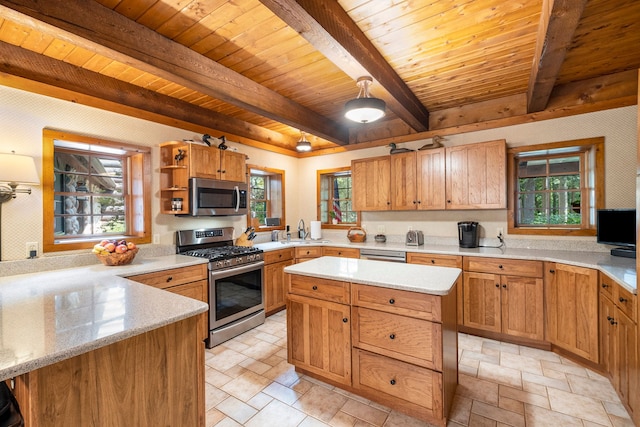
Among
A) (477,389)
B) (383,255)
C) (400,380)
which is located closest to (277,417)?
(400,380)

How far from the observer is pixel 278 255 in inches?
154

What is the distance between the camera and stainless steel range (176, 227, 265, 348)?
301 cm

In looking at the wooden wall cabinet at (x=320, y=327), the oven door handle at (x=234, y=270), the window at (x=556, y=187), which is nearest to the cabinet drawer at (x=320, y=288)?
the wooden wall cabinet at (x=320, y=327)

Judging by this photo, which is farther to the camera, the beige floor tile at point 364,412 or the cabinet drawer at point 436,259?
the cabinet drawer at point 436,259

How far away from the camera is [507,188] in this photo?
3391 millimetres

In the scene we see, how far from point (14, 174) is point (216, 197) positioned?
1673 millimetres

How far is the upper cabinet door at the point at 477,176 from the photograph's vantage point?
10.5 feet

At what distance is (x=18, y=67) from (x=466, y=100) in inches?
168

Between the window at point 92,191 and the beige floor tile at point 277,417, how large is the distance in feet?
7.13

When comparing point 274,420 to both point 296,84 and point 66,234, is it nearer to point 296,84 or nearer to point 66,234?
point 66,234

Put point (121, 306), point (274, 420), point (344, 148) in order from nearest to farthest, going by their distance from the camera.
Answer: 1. point (121, 306)
2. point (274, 420)
3. point (344, 148)

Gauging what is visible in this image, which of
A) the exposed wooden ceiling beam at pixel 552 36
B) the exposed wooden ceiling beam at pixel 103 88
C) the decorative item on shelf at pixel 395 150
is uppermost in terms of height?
the exposed wooden ceiling beam at pixel 103 88

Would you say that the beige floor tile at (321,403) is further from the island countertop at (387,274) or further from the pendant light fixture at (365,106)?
the pendant light fixture at (365,106)

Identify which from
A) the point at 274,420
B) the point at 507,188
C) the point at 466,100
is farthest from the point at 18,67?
the point at 507,188
